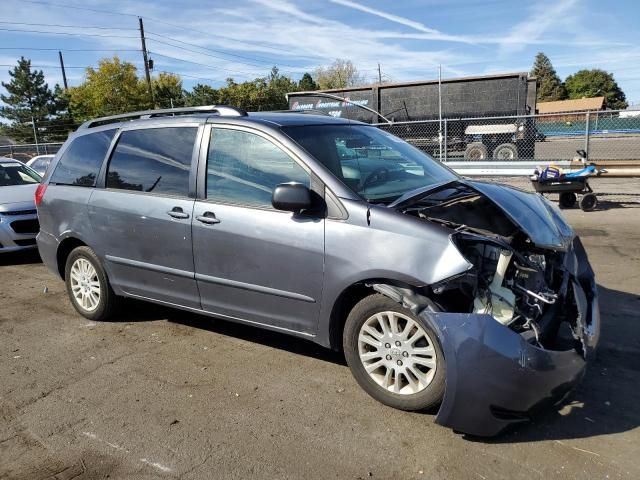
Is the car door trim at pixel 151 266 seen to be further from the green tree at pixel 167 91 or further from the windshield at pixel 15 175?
the green tree at pixel 167 91

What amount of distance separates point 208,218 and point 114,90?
5774 centimetres

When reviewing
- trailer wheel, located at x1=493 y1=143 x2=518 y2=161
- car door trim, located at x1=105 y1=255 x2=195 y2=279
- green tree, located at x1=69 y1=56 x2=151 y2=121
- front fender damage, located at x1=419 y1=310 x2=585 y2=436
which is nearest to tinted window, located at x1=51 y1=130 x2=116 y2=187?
car door trim, located at x1=105 y1=255 x2=195 y2=279

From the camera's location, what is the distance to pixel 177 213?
13.2 ft

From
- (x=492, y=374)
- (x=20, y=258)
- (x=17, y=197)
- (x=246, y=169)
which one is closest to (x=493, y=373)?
(x=492, y=374)

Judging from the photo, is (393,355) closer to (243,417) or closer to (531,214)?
(243,417)

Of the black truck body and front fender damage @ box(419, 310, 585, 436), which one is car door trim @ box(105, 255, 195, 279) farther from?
the black truck body

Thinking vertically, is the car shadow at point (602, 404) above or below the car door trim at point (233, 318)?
below

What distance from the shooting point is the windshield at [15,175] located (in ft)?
28.6

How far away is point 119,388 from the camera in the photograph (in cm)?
364

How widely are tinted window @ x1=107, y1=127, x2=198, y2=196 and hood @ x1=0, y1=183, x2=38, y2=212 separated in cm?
394

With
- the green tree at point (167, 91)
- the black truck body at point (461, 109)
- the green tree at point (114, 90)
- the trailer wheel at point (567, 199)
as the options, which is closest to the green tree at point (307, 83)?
the green tree at point (167, 91)

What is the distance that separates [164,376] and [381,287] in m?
1.79

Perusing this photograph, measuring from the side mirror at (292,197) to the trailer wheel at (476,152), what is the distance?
15.5 metres

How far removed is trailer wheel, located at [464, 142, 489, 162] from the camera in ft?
58.7
